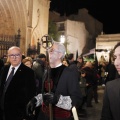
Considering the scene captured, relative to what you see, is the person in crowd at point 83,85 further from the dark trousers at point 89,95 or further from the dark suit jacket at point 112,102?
the dark suit jacket at point 112,102

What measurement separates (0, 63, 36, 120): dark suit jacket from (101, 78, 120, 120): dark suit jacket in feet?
7.28

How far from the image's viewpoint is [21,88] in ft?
15.2

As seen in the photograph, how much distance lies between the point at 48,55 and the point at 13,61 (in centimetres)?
110

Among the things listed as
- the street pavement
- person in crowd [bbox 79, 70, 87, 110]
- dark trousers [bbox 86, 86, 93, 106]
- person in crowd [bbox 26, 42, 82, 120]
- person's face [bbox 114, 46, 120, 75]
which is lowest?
the street pavement

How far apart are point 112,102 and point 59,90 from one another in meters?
1.33

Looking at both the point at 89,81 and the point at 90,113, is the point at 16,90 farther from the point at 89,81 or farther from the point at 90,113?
the point at 89,81

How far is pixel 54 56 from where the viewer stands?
3920mm

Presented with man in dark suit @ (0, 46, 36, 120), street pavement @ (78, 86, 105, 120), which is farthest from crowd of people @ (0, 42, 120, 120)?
street pavement @ (78, 86, 105, 120)

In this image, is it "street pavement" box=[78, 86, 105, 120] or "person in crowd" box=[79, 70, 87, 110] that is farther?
"person in crowd" box=[79, 70, 87, 110]

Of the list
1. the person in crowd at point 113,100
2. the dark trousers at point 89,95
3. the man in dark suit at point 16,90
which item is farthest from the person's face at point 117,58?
the dark trousers at point 89,95

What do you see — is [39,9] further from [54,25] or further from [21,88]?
[21,88]

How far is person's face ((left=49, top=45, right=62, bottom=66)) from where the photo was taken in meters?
3.91

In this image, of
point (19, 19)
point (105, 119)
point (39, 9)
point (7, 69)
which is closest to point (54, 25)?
point (39, 9)

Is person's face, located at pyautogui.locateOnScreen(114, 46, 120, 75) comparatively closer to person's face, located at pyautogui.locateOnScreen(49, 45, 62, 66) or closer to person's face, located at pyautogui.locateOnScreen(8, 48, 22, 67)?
person's face, located at pyautogui.locateOnScreen(49, 45, 62, 66)
